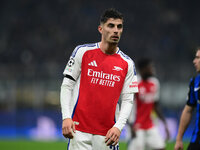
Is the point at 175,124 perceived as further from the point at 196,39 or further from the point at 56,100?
A: the point at 196,39

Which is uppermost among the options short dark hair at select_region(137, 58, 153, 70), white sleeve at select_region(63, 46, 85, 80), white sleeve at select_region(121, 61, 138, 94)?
short dark hair at select_region(137, 58, 153, 70)

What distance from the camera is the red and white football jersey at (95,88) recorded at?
422 centimetres

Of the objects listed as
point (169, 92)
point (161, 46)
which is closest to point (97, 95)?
point (169, 92)

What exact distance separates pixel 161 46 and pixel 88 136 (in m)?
19.1

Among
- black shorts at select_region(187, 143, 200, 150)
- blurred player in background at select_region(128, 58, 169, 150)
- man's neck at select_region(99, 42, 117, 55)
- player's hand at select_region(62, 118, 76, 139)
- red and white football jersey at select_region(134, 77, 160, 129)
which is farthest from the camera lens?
red and white football jersey at select_region(134, 77, 160, 129)

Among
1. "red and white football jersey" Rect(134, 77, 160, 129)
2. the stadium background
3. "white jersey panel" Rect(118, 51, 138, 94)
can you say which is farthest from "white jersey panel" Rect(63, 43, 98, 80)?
the stadium background

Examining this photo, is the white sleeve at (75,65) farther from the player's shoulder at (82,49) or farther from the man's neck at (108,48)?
the man's neck at (108,48)

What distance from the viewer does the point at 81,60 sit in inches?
A: 167

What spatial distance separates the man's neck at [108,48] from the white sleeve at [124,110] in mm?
485

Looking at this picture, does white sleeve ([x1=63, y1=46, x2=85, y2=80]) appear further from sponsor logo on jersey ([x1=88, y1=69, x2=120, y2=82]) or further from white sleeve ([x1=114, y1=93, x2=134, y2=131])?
white sleeve ([x1=114, y1=93, x2=134, y2=131])

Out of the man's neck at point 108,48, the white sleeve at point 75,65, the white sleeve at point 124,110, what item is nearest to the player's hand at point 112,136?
the white sleeve at point 124,110

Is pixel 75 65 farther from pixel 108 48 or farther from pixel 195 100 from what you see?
pixel 195 100

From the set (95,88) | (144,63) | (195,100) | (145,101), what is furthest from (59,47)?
(95,88)

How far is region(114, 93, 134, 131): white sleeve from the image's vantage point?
4078 millimetres
